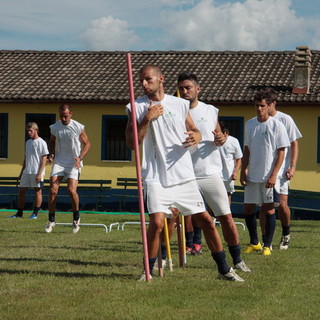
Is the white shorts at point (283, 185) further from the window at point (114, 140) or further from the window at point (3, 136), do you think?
the window at point (3, 136)

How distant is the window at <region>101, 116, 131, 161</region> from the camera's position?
97.9 ft

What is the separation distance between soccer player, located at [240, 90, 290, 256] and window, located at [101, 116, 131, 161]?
17900 mm

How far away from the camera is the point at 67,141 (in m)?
15.4

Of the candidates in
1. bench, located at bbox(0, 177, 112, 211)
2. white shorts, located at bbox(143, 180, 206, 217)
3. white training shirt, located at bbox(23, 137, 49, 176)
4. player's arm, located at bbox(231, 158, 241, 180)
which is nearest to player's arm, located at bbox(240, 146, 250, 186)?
white shorts, located at bbox(143, 180, 206, 217)

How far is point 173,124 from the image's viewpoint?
8.46 metres

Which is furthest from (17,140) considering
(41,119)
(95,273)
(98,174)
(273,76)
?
(95,273)

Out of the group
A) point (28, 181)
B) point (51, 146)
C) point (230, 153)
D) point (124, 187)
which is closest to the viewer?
point (51, 146)

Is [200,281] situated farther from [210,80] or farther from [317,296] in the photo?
[210,80]

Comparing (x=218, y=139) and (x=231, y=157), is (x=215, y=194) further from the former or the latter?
(x=231, y=157)

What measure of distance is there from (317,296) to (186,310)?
153 cm

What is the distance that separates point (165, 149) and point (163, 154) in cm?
6

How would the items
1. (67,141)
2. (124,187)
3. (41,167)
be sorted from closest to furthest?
(67,141) < (41,167) < (124,187)

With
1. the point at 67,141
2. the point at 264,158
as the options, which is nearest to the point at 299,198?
the point at 67,141

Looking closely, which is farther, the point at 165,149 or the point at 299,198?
the point at 299,198
